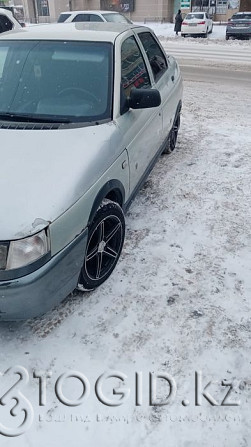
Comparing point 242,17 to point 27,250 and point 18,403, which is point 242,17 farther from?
point 18,403

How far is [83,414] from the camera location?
2232 millimetres

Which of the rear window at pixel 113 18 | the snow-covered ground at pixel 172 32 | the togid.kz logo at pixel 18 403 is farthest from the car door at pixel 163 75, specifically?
the snow-covered ground at pixel 172 32

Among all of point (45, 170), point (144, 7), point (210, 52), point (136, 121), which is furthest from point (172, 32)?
point (45, 170)

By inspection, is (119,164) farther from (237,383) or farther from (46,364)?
(237,383)

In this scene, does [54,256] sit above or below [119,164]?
below

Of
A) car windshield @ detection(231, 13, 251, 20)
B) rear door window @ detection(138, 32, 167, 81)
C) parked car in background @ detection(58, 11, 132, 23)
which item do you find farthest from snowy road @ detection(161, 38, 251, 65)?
rear door window @ detection(138, 32, 167, 81)

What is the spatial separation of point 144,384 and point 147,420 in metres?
0.22

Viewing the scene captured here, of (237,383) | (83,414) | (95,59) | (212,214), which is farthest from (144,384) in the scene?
(95,59)

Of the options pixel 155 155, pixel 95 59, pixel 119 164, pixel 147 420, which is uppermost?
pixel 95 59

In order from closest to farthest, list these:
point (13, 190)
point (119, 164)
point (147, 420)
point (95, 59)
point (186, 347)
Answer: point (147, 420), point (13, 190), point (186, 347), point (119, 164), point (95, 59)

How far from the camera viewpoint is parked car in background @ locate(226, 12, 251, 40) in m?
21.4

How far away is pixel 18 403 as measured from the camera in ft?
7.51

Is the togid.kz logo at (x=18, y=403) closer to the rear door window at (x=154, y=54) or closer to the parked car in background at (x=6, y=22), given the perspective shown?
the rear door window at (x=154, y=54)

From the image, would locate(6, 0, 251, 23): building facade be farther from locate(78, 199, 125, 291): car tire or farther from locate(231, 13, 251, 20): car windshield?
locate(78, 199, 125, 291): car tire
